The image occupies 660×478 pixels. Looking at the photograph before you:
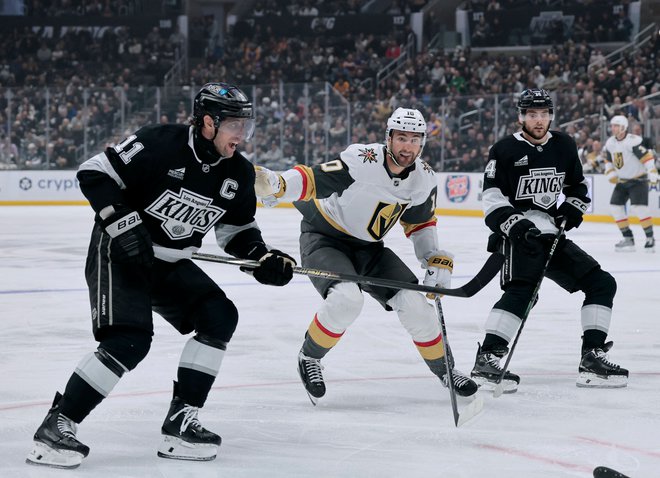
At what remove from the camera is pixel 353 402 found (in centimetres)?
390

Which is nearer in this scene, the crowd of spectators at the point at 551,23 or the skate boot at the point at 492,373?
the skate boot at the point at 492,373

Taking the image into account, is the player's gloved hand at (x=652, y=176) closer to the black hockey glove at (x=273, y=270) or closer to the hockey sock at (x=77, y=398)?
the black hockey glove at (x=273, y=270)

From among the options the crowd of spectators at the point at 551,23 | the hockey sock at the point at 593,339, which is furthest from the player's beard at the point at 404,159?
the crowd of spectators at the point at 551,23

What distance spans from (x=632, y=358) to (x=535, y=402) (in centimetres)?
111

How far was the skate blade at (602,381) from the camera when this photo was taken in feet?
13.7

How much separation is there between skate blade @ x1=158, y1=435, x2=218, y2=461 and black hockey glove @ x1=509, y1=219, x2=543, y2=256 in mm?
1671

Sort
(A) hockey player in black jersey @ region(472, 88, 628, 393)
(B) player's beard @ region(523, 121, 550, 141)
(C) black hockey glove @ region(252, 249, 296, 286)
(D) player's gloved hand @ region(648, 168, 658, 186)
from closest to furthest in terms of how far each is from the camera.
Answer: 1. (C) black hockey glove @ region(252, 249, 296, 286)
2. (A) hockey player in black jersey @ region(472, 88, 628, 393)
3. (B) player's beard @ region(523, 121, 550, 141)
4. (D) player's gloved hand @ region(648, 168, 658, 186)

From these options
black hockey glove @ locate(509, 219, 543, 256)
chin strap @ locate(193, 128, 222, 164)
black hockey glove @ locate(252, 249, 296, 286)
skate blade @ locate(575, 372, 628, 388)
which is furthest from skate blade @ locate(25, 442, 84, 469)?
skate blade @ locate(575, 372, 628, 388)

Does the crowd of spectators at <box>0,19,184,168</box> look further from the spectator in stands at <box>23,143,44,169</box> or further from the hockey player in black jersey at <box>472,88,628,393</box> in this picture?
the hockey player in black jersey at <box>472,88,628,393</box>

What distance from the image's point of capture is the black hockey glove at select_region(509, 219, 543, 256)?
415 cm

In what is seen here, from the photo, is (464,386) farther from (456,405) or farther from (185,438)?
(185,438)

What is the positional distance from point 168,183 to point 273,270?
45 cm

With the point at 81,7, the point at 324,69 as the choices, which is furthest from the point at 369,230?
the point at 81,7

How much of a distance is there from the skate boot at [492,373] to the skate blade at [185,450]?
1.42m
